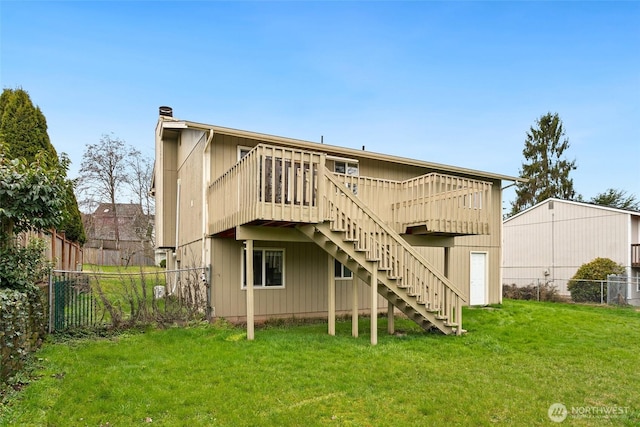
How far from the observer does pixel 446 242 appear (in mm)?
11102

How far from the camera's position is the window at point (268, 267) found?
10.8 meters

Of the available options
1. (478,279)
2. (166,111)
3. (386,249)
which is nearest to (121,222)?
(166,111)

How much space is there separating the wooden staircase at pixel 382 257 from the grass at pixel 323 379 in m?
0.68

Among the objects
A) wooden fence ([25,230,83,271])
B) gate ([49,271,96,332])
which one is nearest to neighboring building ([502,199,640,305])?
gate ([49,271,96,332])

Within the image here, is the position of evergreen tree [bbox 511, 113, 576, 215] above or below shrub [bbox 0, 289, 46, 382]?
above

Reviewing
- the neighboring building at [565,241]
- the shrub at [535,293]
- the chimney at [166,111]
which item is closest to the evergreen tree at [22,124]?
the chimney at [166,111]

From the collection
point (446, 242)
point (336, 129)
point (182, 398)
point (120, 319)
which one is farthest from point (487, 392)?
point (336, 129)

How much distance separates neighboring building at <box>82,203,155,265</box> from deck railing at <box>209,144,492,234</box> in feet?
75.8

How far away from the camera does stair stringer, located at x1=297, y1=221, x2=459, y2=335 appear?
8430mm

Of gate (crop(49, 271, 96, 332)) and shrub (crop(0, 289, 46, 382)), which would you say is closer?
shrub (crop(0, 289, 46, 382))

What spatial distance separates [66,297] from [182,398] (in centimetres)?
479

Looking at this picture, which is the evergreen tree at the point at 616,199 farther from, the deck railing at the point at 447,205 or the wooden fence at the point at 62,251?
the wooden fence at the point at 62,251

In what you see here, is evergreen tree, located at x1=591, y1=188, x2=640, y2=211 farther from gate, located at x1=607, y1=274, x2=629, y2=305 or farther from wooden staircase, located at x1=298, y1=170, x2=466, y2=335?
wooden staircase, located at x1=298, y1=170, x2=466, y2=335

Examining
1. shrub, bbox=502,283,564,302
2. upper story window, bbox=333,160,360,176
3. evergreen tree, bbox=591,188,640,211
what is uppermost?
evergreen tree, bbox=591,188,640,211
